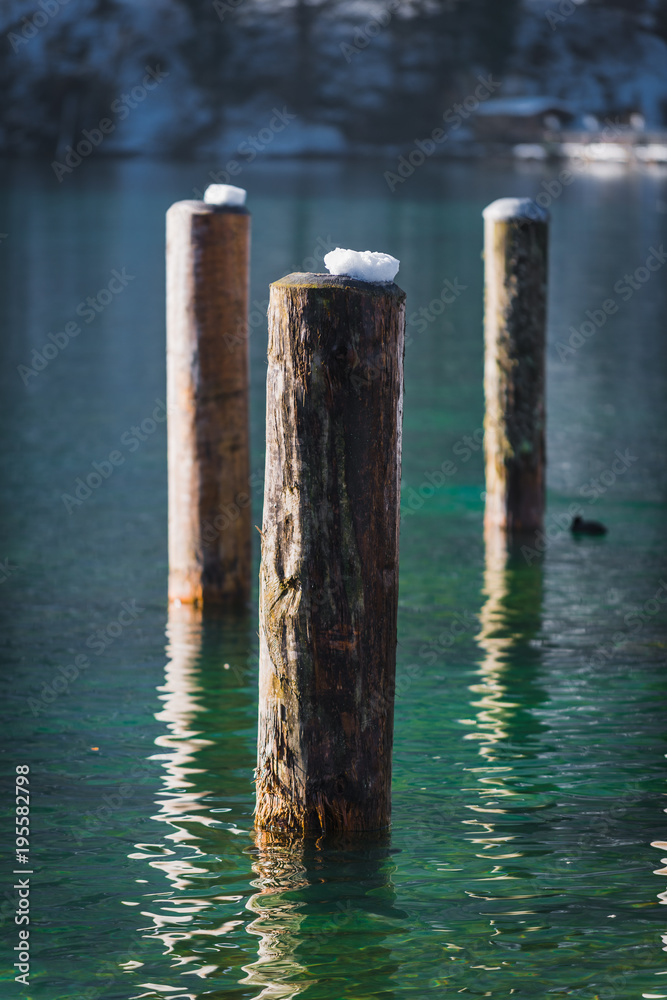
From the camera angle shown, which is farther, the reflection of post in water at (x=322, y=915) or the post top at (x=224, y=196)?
the post top at (x=224, y=196)

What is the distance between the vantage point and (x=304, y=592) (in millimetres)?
4695

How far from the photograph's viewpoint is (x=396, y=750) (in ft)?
20.2

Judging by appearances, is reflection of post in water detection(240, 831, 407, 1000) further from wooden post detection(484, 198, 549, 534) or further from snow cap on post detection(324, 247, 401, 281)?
wooden post detection(484, 198, 549, 534)

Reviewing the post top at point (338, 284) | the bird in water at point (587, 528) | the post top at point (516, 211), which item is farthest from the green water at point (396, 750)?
the post top at point (516, 211)

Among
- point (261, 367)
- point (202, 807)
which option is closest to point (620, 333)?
point (261, 367)

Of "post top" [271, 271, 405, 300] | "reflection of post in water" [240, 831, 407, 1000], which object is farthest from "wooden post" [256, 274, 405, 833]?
"reflection of post in water" [240, 831, 407, 1000]

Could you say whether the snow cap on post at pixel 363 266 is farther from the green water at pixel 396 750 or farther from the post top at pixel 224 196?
the post top at pixel 224 196

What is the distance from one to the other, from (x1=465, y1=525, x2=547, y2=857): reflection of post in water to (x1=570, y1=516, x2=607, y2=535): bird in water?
2.26ft

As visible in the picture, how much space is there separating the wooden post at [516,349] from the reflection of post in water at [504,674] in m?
0.46

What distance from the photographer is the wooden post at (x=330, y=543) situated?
4.55 metres

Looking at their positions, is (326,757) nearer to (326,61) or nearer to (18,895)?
(18,895)

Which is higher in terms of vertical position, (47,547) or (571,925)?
(47,547)

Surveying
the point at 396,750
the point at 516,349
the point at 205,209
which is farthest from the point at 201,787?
the point at 516,349

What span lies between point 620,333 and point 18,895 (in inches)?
659
